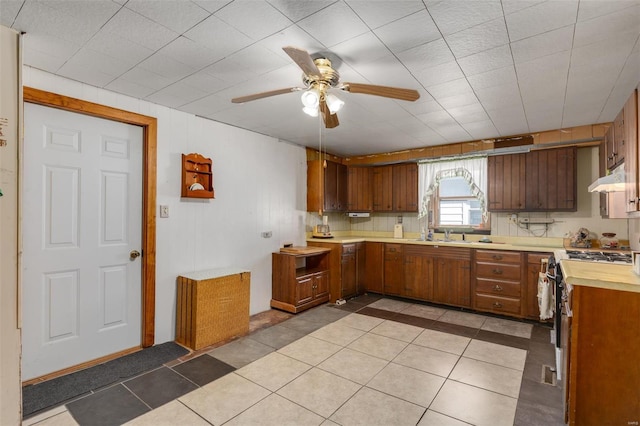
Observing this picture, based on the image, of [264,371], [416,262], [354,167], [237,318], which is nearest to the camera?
[264,371]

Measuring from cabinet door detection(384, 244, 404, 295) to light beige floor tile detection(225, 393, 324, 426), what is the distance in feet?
10.2

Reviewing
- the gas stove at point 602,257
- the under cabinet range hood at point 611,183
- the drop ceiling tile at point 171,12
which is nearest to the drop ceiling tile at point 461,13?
the drop ceiling tile at point 171,12

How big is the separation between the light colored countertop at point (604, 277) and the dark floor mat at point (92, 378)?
3209mm

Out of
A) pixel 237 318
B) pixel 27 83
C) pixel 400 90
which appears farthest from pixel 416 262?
pixel 27 83

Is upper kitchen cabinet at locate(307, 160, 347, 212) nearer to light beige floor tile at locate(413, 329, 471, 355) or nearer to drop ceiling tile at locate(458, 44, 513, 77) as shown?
light beige floor tile at locate(413, 329, 471, 355)

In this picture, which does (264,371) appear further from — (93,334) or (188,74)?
(188,74)

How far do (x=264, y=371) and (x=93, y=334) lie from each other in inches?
62.3

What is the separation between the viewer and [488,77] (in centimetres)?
250

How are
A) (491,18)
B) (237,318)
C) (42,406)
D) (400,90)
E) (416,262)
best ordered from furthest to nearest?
(416,262), (237,318), (42,406), (400,90), (491,18)

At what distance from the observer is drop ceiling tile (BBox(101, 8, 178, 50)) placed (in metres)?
1.79

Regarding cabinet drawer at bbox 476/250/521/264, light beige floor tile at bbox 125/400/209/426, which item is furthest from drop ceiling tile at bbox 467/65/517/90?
light beige floor tile at bbox 125/400/209/426

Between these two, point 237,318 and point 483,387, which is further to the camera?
point 237,318

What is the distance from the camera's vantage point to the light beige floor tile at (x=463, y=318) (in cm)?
388

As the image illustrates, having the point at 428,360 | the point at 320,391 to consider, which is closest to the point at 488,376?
the point at 428,360
